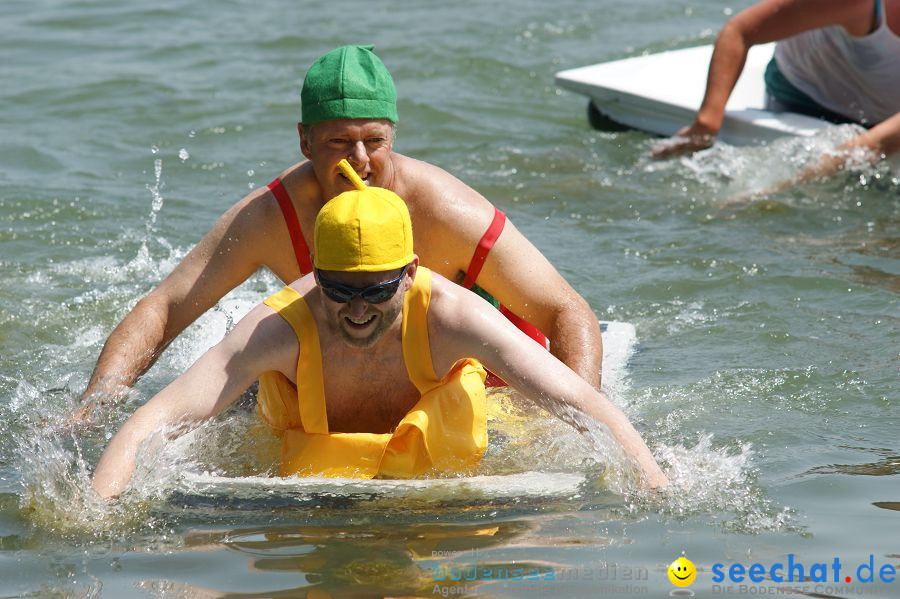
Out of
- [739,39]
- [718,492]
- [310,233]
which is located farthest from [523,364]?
[739,39]

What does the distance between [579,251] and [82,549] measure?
3.96 m

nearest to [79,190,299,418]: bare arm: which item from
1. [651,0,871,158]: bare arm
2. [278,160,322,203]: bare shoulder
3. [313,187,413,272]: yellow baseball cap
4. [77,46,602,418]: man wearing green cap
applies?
[77,46,602,418]: man wearing green cap

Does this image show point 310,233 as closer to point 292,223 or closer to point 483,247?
point 292,223

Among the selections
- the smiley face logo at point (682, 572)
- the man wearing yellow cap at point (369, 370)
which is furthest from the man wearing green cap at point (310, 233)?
the smiley face logo at point (682, 572)

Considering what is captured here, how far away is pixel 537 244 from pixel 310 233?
9.36 ft

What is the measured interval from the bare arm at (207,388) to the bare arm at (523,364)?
0.48 meters

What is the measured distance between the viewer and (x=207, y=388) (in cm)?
429

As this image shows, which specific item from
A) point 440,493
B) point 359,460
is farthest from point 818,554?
point 359,460

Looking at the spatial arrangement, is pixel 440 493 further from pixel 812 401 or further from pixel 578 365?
pixel 812 401

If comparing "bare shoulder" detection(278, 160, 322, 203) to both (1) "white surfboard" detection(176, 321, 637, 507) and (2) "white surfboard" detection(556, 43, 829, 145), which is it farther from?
(2) "white surfboard" detection(556, 43, 829, 145)

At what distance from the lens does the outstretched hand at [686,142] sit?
28.5 feet

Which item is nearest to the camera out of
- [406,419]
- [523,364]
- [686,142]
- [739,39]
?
[523,364]

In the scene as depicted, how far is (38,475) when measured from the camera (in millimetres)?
Result: 4488

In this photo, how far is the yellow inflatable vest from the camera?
4379 mm
